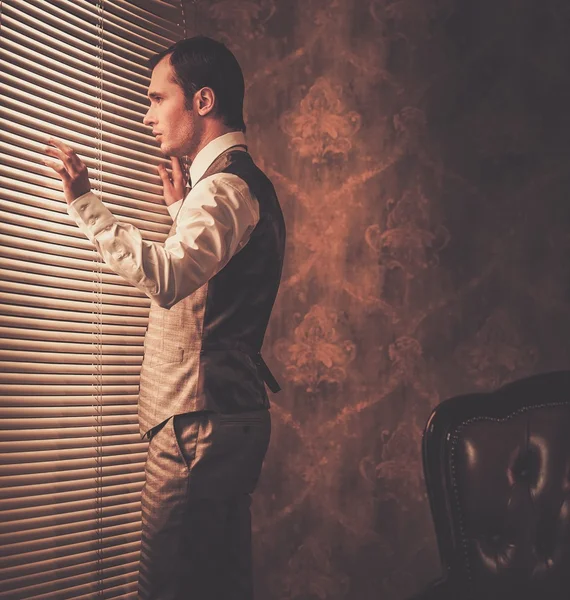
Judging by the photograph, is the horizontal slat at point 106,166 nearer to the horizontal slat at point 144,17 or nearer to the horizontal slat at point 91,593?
the horizontal slat at point 144,17

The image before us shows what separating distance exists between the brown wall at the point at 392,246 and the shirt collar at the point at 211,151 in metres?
0.73

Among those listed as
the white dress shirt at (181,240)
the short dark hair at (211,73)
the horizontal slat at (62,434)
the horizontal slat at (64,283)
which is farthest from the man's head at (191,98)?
the horizontal slat at (62,434)

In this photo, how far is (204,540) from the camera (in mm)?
1521

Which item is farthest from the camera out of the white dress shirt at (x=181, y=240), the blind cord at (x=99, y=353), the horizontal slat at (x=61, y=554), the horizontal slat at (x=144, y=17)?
the horizontal slat at (x=144, y=17)

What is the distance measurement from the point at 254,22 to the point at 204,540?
1.89 meters

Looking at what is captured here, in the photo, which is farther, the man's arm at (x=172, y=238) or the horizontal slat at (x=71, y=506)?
the horizontal slat at (x=71, y=506)

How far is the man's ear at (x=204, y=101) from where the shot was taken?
66.7 inches

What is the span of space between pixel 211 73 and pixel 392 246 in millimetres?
886

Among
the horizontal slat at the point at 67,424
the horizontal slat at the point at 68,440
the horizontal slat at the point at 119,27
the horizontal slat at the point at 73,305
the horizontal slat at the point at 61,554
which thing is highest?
the horizontal slat at the point at 119,27

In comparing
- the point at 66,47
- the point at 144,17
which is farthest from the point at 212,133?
the point at 144,17

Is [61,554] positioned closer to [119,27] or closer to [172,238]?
[172,238]

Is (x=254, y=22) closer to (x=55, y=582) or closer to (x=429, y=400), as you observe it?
(x=429, y=400)

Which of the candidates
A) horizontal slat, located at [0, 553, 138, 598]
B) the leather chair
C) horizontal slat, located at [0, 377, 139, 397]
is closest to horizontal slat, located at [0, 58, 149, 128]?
horizontal slat, located at [0, 377, 139, 397]

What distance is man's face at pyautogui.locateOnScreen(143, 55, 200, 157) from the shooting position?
169 cm
